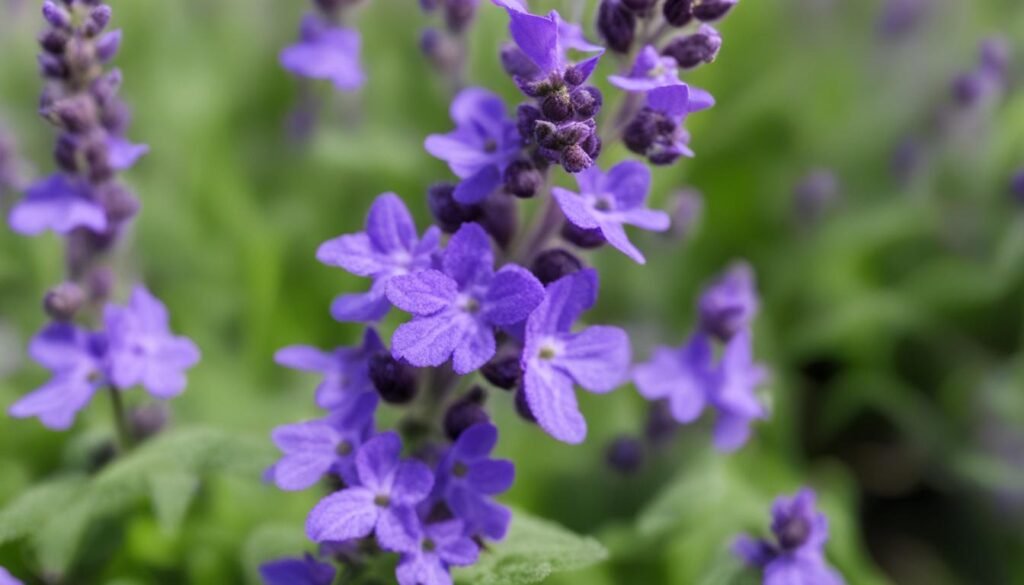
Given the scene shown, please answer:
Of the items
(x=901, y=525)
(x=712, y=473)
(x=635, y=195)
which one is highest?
(x=635, y=195)

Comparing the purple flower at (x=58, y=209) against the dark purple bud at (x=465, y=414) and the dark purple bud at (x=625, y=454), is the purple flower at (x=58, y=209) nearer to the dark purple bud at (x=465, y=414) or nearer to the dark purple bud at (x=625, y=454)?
the dark purple bud at (x=465, y=414)

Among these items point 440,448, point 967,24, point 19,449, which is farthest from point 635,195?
point 967,24

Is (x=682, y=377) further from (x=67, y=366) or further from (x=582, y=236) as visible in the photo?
(x=67, y=366)

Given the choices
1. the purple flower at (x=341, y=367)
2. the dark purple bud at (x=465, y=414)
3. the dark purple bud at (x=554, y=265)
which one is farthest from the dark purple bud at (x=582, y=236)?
the purple flower at (x=341, y=367)

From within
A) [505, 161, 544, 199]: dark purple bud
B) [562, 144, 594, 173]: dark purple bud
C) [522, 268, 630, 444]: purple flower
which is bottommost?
[522, 268, 630, 444]: purple flower

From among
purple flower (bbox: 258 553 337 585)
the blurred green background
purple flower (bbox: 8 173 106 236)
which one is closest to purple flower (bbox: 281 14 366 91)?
the blurred green background

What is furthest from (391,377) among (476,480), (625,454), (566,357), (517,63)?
(625,454)

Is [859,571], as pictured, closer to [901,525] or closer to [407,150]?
[901,525]

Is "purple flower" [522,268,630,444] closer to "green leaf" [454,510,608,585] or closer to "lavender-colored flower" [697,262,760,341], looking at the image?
"green leaf" [454,510,608,585]
